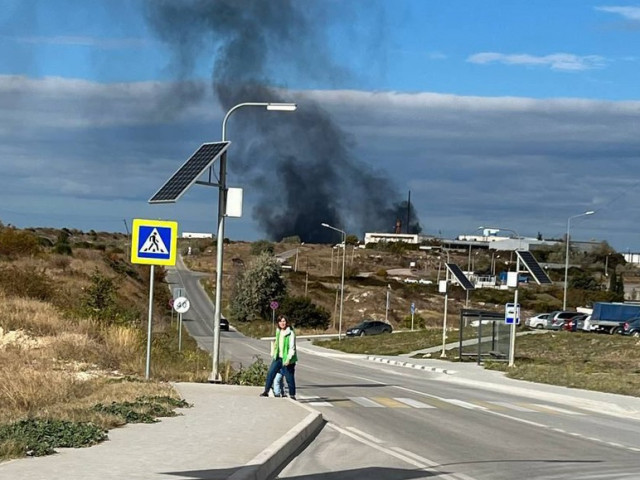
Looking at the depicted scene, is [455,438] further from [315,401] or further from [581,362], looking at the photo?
[581,362]

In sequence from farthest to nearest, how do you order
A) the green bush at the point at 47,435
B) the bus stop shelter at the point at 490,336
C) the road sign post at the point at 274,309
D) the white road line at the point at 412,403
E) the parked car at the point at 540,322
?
1. the parked car at the point at 540,322
2. the road sign post at the point at 274,309
3. the bus stop shelter at the point at 490,336
4. the white road line at the point at 412,403
5. the green bush at the point at 47,435

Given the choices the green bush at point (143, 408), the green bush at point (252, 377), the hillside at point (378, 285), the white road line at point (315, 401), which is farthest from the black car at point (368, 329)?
the green bush at point (143, 408)

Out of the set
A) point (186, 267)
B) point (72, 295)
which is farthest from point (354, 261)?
point (72, 295)

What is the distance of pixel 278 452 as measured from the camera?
→ 12.1 meters

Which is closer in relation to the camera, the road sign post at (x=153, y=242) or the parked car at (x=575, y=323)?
the road sign post at (x=153, y=242)

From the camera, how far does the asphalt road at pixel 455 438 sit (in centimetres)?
1240

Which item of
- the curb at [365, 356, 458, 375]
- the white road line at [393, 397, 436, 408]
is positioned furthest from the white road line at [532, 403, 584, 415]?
the curb at [365, 356, 458, 375]

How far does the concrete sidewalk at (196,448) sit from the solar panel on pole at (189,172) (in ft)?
17.5

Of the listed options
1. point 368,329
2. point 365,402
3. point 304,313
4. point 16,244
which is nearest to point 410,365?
point 365,402

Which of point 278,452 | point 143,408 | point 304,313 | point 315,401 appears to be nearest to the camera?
point 278,452

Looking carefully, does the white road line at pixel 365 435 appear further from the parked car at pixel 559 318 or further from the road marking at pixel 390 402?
the parked car at pixel 559 318

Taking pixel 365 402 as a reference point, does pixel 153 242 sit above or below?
above

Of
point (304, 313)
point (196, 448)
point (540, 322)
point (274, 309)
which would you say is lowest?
point (304, 313)

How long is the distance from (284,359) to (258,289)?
7967 centimetres
